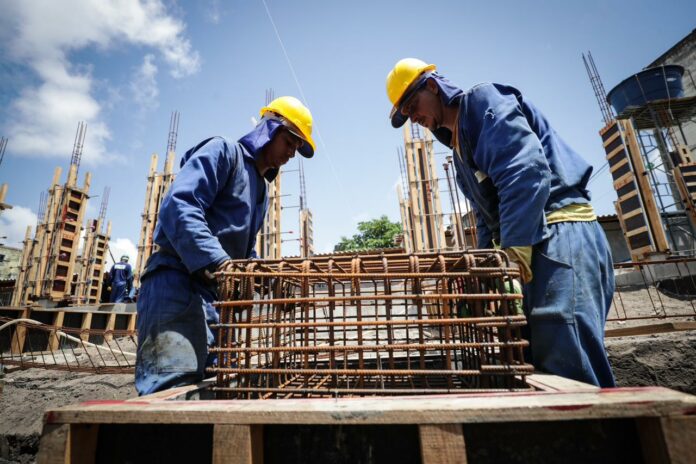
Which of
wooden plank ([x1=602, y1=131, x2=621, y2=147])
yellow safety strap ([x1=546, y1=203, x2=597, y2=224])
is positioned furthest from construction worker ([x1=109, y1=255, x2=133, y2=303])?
wooden plank ([x1=602, y1=131, x2=621, y2=147])

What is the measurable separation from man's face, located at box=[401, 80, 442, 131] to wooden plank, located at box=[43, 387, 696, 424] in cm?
213

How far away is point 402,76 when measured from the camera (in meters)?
2.56

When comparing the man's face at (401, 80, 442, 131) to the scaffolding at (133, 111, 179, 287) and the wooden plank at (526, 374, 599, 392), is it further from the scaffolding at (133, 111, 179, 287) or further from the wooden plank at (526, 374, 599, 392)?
the scaffolding at (133, 111, 179, 287)

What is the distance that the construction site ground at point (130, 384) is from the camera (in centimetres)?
284

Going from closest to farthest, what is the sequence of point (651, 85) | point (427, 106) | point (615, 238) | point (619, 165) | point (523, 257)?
point (523, 257)
point (427, 106)
point (619, 165)
point (651, 85)
point (615, 238)

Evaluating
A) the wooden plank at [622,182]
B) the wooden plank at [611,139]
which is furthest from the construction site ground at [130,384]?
the wooden plank at [611,139]

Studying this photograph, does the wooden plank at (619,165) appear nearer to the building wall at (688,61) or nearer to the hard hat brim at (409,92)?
the building wall at (688,61)

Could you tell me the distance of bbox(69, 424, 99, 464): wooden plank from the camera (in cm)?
88

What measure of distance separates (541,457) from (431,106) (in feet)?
7.45

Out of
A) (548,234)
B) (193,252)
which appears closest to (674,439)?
(548,234)

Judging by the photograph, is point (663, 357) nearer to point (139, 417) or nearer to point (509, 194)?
point (509, 194)

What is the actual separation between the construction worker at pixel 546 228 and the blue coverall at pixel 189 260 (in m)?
1.54

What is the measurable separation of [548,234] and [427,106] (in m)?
1.35

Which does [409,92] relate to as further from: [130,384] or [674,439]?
[130,384]
